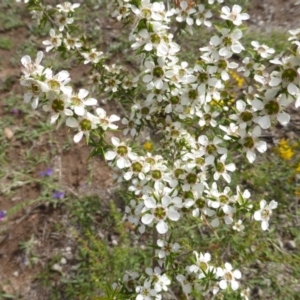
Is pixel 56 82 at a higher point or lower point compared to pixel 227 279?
higher

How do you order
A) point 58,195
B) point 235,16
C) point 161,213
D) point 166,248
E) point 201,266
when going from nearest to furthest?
point 161,213 < point 235,16 < point 201,266 < point 166,248 < point 58,195

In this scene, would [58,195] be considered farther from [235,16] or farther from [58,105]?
[235,16]

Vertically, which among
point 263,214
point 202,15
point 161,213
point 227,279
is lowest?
point 227,279

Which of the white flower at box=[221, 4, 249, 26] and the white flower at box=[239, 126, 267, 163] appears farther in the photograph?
the white flower at box=[221, 4, 249, 26]

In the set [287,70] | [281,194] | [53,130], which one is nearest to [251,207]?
[287,70]

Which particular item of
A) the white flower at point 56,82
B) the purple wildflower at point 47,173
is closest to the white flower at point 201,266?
the white flower at point 56,82

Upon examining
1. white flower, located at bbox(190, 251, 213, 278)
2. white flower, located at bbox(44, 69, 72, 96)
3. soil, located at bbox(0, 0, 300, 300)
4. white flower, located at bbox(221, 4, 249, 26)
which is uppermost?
white flower, located at bbox(221, 4, 249, 26)

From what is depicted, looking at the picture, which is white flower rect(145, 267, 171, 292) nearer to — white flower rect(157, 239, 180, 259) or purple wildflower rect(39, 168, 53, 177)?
white flower rect(157, 239, 180, 259)

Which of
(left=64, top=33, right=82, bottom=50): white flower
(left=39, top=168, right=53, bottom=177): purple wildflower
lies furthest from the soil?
(left=64, top=33, right=82, bottom=50): white flower

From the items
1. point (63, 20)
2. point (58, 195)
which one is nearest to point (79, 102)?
point (63, 20)

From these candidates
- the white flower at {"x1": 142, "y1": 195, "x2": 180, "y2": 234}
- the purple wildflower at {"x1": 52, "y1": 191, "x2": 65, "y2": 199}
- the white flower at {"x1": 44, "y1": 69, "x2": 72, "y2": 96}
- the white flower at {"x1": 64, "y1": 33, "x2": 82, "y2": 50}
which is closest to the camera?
the white flower at {"x1": 44, "y1": 69, "x2": 72, "y2": 96}

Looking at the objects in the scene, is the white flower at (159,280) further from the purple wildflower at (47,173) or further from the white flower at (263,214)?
the purple wildflower at (47,173)
